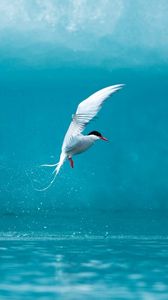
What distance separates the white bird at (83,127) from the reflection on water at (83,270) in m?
2.94

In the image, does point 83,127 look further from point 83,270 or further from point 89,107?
point 83,270

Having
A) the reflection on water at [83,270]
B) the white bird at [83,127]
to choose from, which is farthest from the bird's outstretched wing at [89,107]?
the reflection on water at [83,270]

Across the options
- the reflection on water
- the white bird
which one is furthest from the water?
the white bird

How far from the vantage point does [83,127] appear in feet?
78.5

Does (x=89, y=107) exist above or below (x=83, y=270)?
above

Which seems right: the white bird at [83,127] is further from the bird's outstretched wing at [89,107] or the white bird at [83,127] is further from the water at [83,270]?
the water at [83,270]

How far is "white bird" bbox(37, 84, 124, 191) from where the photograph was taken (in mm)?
23219

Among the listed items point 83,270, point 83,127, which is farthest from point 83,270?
point 83,127

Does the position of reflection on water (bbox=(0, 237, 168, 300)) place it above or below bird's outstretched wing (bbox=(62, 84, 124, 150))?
below

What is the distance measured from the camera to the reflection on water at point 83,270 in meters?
19.8

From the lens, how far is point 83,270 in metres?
23.8

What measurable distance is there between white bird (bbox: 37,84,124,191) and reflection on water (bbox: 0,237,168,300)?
294cm

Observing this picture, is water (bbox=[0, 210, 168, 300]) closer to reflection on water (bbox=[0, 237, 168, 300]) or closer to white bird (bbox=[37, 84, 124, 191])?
reflection on water (bbox=[0, 237, 168, 300])

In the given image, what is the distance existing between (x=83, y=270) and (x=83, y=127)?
148 inches
